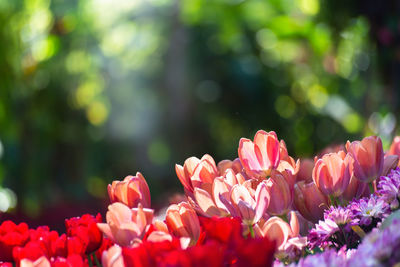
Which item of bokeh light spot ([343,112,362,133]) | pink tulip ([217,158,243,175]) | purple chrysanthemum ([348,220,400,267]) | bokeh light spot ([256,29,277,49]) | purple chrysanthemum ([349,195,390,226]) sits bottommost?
bokeh light spot ([343,112,362,133])

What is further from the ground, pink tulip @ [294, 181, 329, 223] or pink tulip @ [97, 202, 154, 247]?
pink tulip @ [97, 202, 154, 247]

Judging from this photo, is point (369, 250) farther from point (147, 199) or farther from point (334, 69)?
point (334, 69)

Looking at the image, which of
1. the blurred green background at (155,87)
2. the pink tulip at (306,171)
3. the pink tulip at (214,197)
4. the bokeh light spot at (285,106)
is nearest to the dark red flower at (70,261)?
the pink tulip at (214,197)

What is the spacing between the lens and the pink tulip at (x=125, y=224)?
2.80 feet

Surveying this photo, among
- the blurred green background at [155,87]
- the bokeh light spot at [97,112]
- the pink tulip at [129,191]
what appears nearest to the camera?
the pink tulip at [129,191]

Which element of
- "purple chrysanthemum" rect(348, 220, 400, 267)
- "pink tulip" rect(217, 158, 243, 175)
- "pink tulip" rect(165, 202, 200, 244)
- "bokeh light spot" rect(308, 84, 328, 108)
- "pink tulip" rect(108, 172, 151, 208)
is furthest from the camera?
"bokeh light spot" rect(308, 84, 328, 108)

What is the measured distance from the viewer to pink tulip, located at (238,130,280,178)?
102 centimetres

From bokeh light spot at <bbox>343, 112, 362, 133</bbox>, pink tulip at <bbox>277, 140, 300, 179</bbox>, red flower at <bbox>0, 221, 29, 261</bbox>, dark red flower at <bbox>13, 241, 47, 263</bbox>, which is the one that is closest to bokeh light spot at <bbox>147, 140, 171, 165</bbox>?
bokeh light spot at <bbox>343, 112, 362, 133</bbox>

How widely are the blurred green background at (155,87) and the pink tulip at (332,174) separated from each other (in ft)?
16.4

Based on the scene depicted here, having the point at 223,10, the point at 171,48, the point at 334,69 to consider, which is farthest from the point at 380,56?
the point at 171,48

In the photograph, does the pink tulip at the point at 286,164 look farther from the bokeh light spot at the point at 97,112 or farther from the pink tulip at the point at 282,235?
the bokeh light spot at the point at 97,112

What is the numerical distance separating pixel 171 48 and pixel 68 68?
1.46m

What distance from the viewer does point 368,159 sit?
3.27 ft

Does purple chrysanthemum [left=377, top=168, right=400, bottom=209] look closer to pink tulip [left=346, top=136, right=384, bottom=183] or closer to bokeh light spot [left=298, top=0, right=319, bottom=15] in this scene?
pink tulip [left=346, top=136, right=384, bottom=183]
